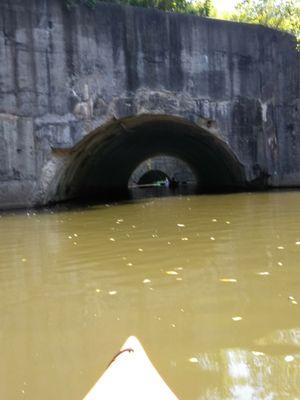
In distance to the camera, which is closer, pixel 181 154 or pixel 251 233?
pixel 251 233

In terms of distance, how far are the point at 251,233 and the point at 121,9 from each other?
7187mm

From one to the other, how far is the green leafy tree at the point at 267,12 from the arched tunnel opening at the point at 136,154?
416 cm

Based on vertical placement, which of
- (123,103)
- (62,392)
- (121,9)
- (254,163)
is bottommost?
(62,392)

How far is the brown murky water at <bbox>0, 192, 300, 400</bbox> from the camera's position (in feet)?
7.96

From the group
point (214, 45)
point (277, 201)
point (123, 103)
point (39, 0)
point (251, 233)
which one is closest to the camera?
point (251, 233)

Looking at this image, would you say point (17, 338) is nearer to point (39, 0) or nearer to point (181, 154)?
point (39, 0)

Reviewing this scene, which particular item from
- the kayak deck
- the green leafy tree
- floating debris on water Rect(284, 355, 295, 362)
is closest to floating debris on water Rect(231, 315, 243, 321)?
floating debris on water Rect(284, 355, 295, 362)

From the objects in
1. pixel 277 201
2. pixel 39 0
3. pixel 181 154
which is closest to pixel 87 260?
pixel 277 201

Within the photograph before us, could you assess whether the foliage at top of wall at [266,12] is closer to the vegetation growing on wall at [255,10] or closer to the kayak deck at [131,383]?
the vegetation growing on wall at [255,10]

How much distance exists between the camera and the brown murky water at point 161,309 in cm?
243

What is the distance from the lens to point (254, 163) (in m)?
13.1

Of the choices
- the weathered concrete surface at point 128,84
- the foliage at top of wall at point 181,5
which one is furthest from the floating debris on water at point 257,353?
the foliage at top of wall at point 181,5

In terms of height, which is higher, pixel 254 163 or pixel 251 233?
pixel 254 163

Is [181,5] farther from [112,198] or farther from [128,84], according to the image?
[112,198]
